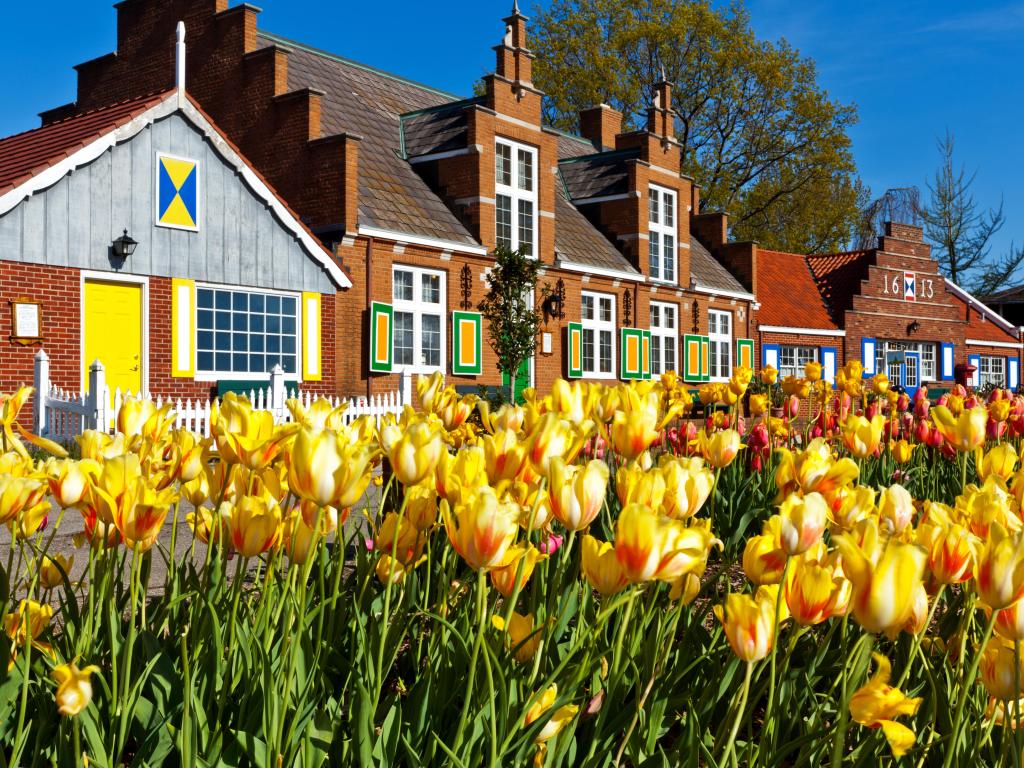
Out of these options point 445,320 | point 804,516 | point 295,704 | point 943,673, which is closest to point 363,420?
point 295,704

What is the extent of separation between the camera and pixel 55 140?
13.5m

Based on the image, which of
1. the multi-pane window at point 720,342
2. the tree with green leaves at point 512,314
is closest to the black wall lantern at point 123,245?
the tree with green leaves at point 512,314

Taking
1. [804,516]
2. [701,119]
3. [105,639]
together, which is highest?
[701,119]

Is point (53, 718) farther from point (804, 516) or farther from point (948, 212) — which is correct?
point (948, 212)

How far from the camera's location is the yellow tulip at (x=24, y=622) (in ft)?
5.53

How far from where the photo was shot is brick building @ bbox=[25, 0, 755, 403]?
54.5 ft

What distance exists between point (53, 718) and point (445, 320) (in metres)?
16.5

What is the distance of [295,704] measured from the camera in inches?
66.2

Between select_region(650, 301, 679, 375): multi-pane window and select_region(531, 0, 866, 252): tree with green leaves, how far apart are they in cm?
1201

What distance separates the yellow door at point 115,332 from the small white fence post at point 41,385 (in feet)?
3.32

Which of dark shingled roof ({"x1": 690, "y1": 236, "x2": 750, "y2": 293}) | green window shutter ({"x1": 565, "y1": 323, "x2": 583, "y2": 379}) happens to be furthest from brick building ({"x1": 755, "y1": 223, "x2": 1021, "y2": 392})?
green window shutter ({"x1": 565, "y1": 323, "x2": 583, "y2": 379})

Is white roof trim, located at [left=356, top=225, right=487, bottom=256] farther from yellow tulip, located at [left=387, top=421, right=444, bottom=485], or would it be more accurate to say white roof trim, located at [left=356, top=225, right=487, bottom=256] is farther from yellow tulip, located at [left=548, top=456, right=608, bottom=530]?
yellow tulip, located at [left=548, top=456, right=608, bottom=530]

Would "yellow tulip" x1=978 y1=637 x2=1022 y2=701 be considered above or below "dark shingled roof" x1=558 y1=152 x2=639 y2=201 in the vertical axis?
below

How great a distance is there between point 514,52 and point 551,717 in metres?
19.6
